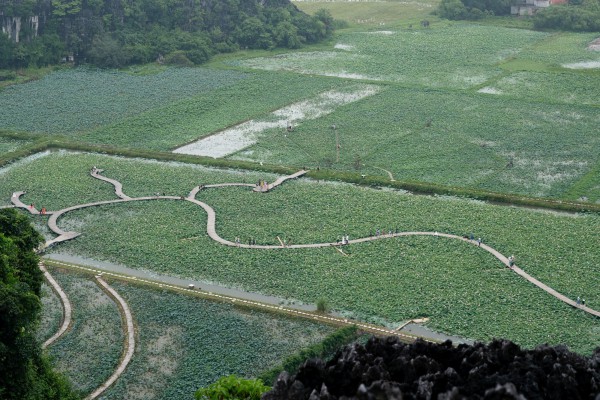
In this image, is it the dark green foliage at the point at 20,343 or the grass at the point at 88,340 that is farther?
the grass at the point at 88,340

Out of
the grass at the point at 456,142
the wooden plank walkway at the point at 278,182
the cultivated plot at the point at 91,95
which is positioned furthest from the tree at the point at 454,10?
the wooden plank walkway at the point at 278,182

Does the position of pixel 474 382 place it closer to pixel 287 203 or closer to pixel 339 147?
pixel 287 203

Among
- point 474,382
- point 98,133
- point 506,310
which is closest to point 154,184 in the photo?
point 98,133

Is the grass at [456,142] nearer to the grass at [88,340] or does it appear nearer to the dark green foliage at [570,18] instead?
the grass at [88,340]

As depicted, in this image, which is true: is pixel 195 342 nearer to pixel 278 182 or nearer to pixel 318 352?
pixel 318 352

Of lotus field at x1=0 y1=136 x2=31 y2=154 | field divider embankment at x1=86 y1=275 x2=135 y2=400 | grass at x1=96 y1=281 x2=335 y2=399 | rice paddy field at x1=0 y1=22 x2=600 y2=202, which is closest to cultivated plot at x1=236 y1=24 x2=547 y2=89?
rice paddy field at x1=0 y1=22 x2=600 y2=202

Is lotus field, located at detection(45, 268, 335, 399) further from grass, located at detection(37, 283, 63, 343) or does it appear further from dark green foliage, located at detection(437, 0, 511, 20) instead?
dark green foliage, located at detection(437, 0, 511, 20)
